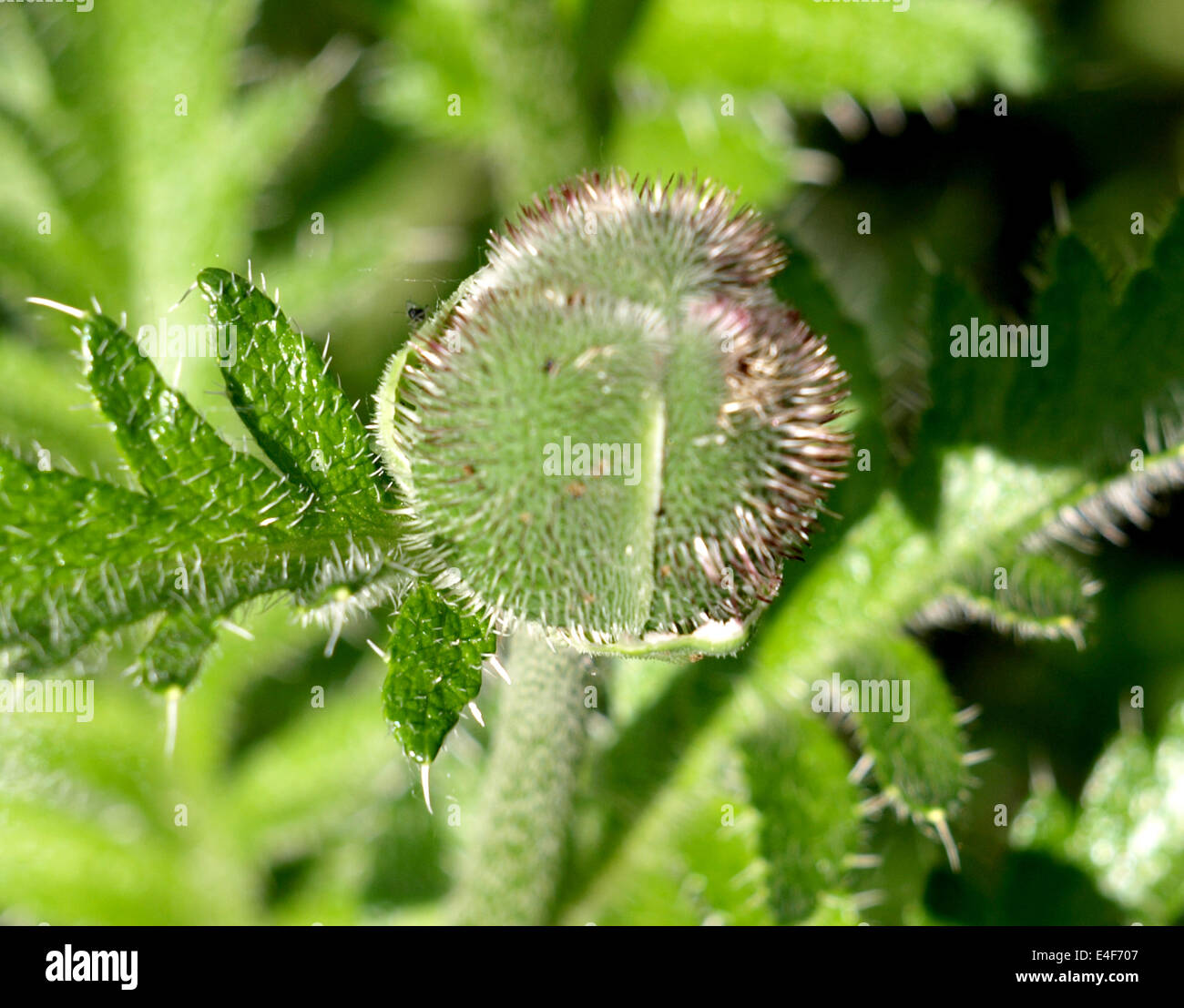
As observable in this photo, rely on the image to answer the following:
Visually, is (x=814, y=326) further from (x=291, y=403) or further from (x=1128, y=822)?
(x=1128, y=822)

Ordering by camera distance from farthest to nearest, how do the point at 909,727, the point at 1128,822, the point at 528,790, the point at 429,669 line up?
the point at 1128,822, the point at 909,727, the point at 528,790, the point at 429,669

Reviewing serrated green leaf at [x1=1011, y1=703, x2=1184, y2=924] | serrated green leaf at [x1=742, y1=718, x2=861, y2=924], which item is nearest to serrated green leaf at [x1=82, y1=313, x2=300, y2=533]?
serrated green leaf at [x1=742, y1=718, x2=861, y2=924]

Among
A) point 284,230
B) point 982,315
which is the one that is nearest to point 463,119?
point 284,230

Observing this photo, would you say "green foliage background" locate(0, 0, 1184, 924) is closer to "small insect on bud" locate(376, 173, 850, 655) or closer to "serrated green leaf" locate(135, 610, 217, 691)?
"serrated green leaf" locate(135, 610, 217, 691)

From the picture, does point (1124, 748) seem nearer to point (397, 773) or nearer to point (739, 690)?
point (739, 690)

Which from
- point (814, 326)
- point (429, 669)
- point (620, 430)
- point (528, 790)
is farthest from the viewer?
point (814, 326)

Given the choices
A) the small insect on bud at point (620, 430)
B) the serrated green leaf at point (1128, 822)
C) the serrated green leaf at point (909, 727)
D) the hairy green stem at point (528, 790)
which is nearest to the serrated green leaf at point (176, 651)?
the small insect on bud at point (620, 430)

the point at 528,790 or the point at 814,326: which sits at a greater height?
the point at 814,326

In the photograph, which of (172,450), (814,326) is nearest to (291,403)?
(172,450)
